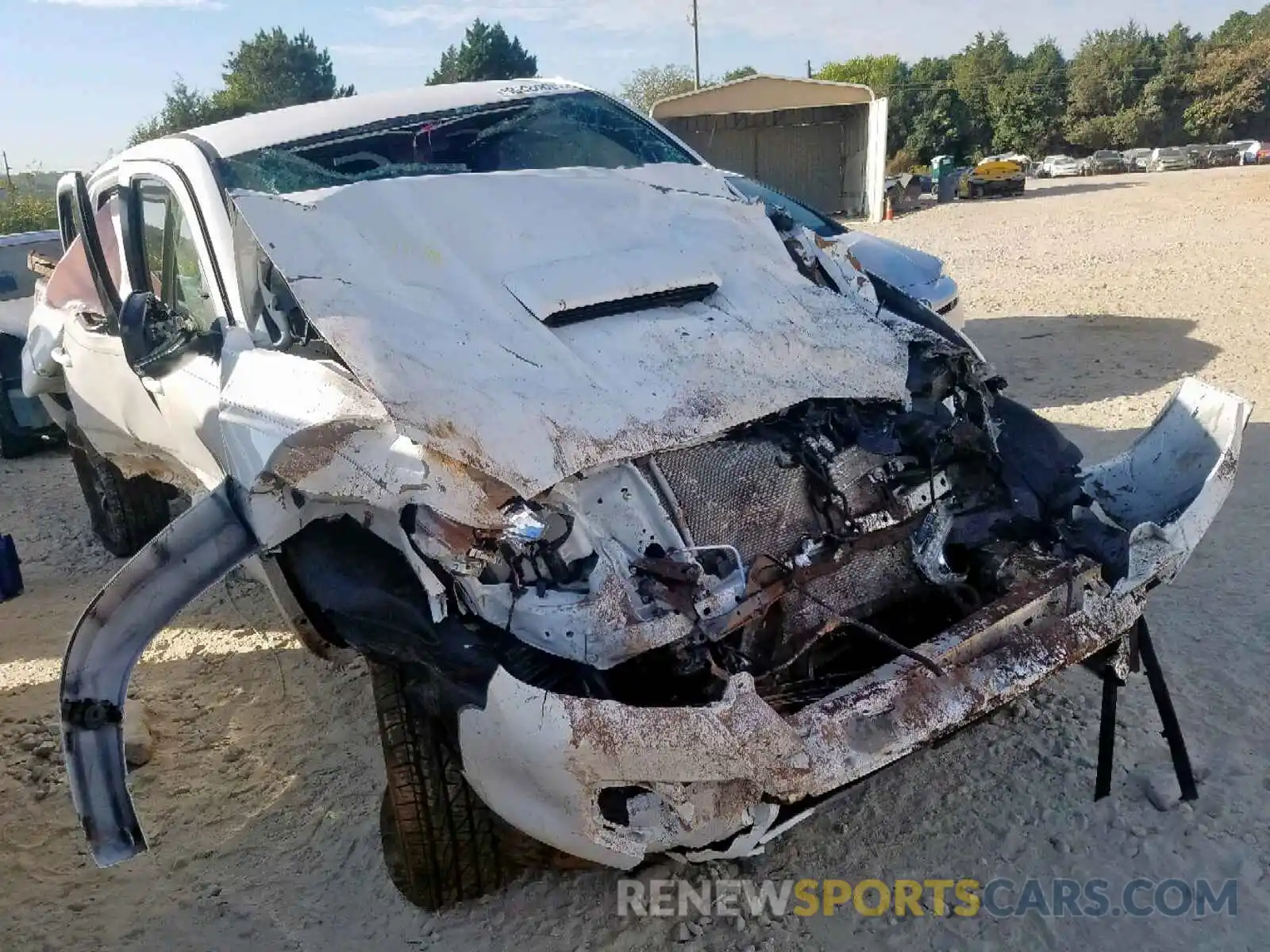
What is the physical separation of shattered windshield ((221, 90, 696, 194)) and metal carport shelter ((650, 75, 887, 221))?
1724 cm

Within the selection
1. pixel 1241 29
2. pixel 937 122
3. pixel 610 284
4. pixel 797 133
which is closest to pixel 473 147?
pixel 610 284

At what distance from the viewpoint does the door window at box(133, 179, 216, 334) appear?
3.33 meters

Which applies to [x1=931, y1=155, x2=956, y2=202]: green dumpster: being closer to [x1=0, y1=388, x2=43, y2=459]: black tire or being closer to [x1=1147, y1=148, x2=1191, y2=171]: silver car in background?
[x1=1147, y1=148, x2=1191, y2=171]: silver car in background

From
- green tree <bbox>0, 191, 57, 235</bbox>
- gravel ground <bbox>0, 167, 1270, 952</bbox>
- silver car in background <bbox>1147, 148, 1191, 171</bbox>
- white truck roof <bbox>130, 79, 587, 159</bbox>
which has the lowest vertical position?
silver car in background <bbox>1147, 148, 1191, 171</bbox>

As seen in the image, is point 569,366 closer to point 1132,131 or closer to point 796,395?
point 796,395

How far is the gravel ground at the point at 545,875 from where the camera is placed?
2.54 m

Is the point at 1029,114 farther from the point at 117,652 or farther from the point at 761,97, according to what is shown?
the point at 117,652

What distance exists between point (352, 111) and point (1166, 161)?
115 feet

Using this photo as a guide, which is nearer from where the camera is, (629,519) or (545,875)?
(629,519)

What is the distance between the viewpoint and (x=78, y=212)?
3807mm

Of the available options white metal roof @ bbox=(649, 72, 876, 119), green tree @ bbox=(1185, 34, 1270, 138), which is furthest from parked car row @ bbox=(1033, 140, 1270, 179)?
white metal roof @ bbox=(649, 72, 876, 119)

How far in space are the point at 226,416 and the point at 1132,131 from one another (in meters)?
47.3

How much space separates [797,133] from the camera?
22.0m

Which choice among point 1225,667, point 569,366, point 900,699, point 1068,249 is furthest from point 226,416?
point 1068,249
